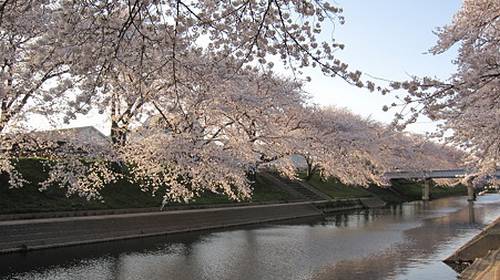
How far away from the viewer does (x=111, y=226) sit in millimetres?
18219

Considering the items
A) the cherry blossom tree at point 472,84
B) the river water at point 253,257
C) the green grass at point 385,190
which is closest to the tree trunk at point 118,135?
the river water at point 253,257

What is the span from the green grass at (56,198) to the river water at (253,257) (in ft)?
9.50

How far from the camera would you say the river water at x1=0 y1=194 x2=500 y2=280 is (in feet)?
41.4

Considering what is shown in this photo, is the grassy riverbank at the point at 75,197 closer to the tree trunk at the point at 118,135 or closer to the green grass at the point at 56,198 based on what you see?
the green grass at the point at 56,198

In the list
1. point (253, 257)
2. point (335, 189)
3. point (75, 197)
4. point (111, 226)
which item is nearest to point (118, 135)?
point (111, 226)

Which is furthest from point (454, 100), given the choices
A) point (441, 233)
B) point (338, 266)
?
point (441, 233)

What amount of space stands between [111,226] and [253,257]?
5607mm

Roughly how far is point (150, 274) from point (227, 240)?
276 inches

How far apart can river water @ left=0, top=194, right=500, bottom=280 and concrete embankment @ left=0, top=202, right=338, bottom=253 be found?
537mm

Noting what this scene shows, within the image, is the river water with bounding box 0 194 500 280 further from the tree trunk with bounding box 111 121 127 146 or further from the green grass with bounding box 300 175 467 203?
the green grass with bounding box 300 175 467 203

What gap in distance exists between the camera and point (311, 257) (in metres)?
15.5

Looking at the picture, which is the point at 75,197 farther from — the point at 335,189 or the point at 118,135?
the point at 335,189

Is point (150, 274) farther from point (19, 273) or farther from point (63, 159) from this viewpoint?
point (63, 159)

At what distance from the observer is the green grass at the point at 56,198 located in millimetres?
17891
